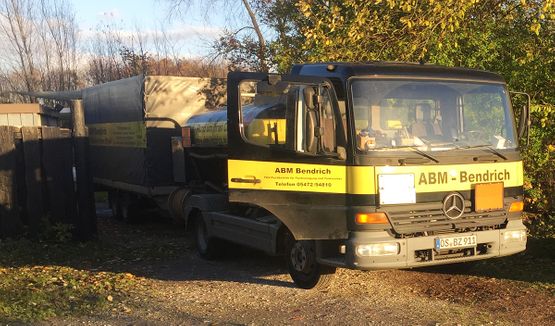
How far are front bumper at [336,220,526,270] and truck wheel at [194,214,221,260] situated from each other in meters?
3.16

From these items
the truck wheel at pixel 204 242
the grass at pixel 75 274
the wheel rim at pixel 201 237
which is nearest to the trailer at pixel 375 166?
the truck wheel at pixel 204 242

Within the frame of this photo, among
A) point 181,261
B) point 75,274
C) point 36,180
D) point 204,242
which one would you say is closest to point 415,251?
point 204,242

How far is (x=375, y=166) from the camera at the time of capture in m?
5.84

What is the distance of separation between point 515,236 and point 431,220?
109cm

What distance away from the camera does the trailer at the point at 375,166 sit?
589cm

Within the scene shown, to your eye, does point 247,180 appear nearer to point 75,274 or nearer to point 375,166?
point 375,166

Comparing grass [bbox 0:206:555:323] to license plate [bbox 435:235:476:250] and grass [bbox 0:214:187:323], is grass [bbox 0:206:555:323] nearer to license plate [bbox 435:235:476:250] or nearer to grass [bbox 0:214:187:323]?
grass [bbox 0:214:187:323]

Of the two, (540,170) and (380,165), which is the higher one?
(380,165)

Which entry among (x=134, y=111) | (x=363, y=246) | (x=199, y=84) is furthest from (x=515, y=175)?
(x=134, y=111)

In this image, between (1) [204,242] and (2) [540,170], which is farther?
(2) [540,170]

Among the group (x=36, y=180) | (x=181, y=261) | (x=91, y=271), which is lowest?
(x=181, y=261)

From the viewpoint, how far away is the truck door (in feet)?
19.6

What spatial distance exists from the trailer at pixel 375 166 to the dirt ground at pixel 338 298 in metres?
0.44

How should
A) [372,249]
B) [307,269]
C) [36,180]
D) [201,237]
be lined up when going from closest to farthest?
1. [372,249]
2. [307,269]
3. [201,237]
4. [36,180]
